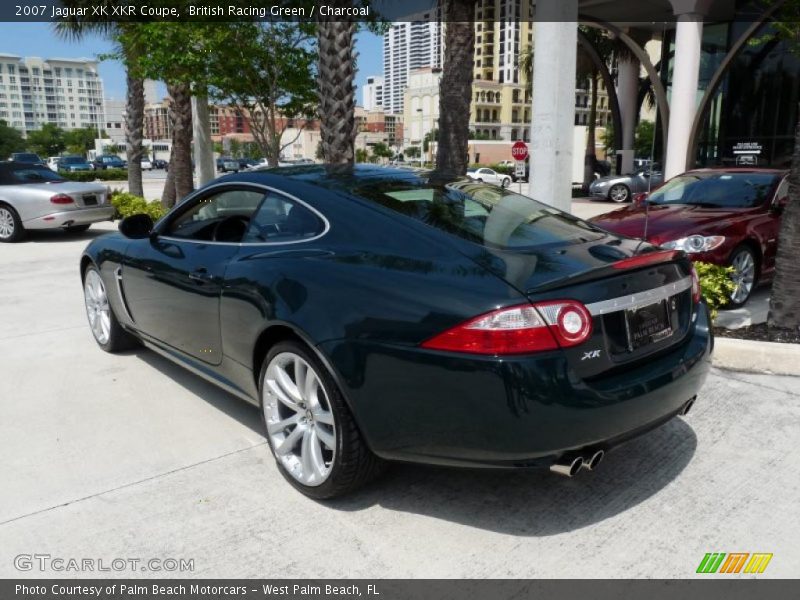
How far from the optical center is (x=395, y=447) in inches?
115

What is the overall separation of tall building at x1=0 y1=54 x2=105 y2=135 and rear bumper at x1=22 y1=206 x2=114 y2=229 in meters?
159

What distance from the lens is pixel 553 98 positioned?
7.00 meters

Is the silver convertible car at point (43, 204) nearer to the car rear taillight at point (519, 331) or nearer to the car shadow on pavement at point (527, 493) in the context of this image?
the car shadow on pavement at point (527, 493)

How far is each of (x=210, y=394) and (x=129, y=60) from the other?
11.7 m

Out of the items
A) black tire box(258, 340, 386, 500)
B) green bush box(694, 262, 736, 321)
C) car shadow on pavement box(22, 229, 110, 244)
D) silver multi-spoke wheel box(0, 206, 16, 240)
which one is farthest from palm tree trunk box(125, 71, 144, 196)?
black tire box(258, 340, 386, 500)

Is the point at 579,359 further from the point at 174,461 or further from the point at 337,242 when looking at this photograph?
the point at 174,461

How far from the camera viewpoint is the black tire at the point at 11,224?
12.4m

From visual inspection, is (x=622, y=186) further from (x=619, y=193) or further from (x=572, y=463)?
(x=572, y=463)

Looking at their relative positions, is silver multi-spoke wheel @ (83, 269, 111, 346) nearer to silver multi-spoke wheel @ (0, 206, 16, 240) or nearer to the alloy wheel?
silver multi-spoke wheel @ (0, 206, 16, 240)

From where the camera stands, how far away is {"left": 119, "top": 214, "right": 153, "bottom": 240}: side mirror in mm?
4785


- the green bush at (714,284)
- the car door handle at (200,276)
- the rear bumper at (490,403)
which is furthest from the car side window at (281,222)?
the green bush at (714,284)

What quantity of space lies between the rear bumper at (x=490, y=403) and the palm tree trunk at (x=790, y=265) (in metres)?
2.97

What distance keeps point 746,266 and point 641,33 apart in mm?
29320
